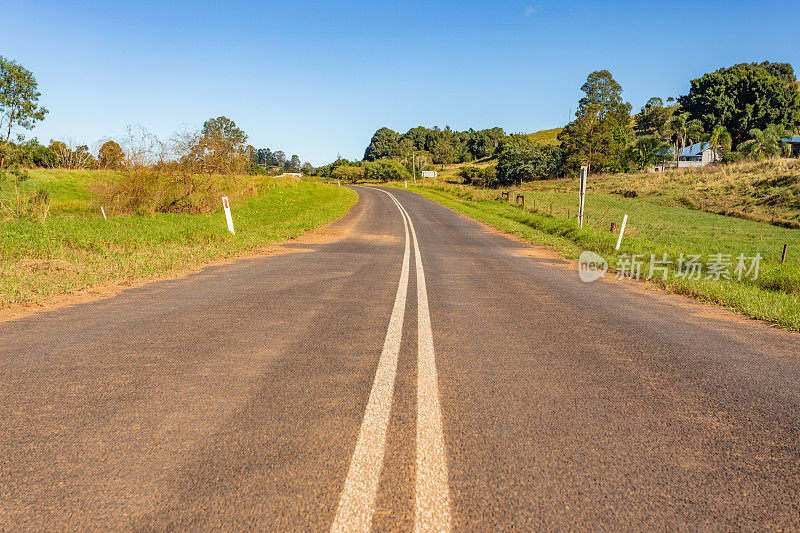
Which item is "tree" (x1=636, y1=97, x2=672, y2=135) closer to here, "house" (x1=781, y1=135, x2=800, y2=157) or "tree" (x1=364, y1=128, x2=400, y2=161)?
"house" (x1=781, y1=135, x2=800, y2=157)

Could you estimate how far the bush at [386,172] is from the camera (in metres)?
98.6

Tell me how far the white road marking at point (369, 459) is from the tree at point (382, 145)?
143 m

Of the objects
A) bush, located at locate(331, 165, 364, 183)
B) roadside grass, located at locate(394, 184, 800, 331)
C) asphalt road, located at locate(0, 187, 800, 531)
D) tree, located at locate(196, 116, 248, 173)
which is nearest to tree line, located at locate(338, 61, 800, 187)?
roadside grass, located at locate(394, 184, 800, 331)

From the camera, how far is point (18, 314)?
581 centimetres

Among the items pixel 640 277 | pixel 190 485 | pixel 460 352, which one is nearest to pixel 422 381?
pixel 460 352

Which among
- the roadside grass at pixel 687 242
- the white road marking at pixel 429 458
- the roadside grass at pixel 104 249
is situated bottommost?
the roadside grass at pixel 687 242

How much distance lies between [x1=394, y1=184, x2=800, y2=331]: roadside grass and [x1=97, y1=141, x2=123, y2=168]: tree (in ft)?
56.7

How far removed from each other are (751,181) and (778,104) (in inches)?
1789

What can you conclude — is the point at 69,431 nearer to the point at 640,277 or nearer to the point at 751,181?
the point at 640,277

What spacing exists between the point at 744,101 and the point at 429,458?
327 feet

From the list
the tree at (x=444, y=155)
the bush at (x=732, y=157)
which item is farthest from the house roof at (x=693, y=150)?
the tree at (x=444, y=155)

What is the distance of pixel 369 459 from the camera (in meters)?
2.53

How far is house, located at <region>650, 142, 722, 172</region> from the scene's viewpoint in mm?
72375

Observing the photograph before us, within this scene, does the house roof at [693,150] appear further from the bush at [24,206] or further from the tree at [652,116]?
the bush at [24,206]
